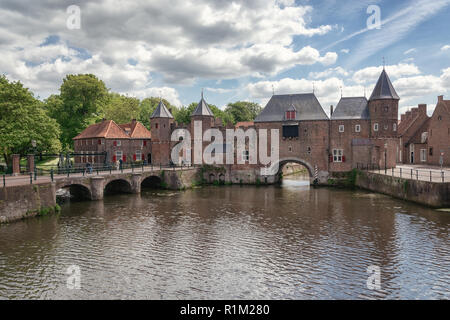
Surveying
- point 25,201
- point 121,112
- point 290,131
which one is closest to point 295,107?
point 290,131

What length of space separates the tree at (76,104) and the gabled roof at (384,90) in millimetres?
37679

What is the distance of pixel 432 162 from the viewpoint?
125ft

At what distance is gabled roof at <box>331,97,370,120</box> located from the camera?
34938 mm

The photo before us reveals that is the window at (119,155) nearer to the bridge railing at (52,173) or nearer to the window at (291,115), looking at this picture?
the bridge railing at (52,173)

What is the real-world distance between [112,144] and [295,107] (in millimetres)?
22898

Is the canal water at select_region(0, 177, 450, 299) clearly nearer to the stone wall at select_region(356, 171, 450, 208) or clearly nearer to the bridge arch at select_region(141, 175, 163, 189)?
the stone wall at select_region(356, 171, 450, 208)

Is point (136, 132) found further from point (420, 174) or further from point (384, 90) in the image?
point (420, 174)

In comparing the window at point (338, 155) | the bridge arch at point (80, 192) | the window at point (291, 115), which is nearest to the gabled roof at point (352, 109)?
the window at point (338, 155)

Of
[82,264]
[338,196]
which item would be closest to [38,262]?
[82,264]

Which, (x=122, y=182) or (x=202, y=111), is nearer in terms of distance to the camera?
(x=122, y=182)

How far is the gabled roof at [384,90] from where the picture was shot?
33219mm

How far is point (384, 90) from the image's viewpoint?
3350 centimetres

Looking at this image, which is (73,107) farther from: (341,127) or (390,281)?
(390,281)
